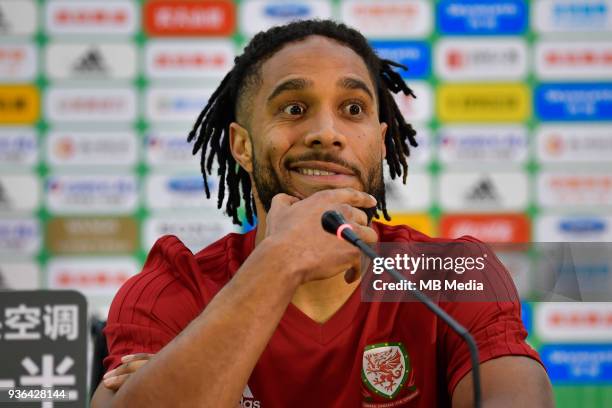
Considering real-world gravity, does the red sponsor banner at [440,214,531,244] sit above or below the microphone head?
above

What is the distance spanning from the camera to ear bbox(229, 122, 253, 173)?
1.76m

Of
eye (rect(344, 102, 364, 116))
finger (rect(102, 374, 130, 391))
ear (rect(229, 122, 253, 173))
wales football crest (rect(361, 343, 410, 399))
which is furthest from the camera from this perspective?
ear (rect(229, 122, 253, 173))


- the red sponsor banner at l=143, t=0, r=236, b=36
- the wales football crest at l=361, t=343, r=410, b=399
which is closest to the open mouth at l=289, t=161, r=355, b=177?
the wales football crest at l=361, t=343, r=410, b=399

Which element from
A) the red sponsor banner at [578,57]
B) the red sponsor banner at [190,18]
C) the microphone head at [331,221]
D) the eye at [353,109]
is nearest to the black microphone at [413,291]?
the microphone head at [331,221]

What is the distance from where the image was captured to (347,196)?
1438 mm

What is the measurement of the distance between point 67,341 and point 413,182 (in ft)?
7.77

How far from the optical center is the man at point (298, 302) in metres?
1.30

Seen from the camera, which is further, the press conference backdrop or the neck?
the press conference backdrop

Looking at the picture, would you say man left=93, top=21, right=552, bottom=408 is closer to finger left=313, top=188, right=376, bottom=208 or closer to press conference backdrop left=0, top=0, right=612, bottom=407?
finger left=313, top=188, right=376, bottom=208

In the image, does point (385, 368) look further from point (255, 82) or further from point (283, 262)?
point (255, 82)

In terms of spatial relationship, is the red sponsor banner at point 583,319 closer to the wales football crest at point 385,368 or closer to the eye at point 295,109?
the wales football crest at point 385,368

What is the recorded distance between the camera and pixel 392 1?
370cm

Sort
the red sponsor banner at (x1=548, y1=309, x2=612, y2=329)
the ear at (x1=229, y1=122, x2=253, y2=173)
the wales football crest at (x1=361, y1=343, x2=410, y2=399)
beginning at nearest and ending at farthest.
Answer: the wales football crest at (x1=361, y1=343, x2=410, y2=399), the ear at (x1=229, y1=122, x2=253, y2=173), the red sponsor banner at (x1=548, y1=309, x2=612, y2=329)

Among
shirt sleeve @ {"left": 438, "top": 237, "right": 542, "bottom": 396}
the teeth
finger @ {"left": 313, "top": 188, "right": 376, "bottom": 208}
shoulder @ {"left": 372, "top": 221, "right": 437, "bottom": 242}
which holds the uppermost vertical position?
the teeth
